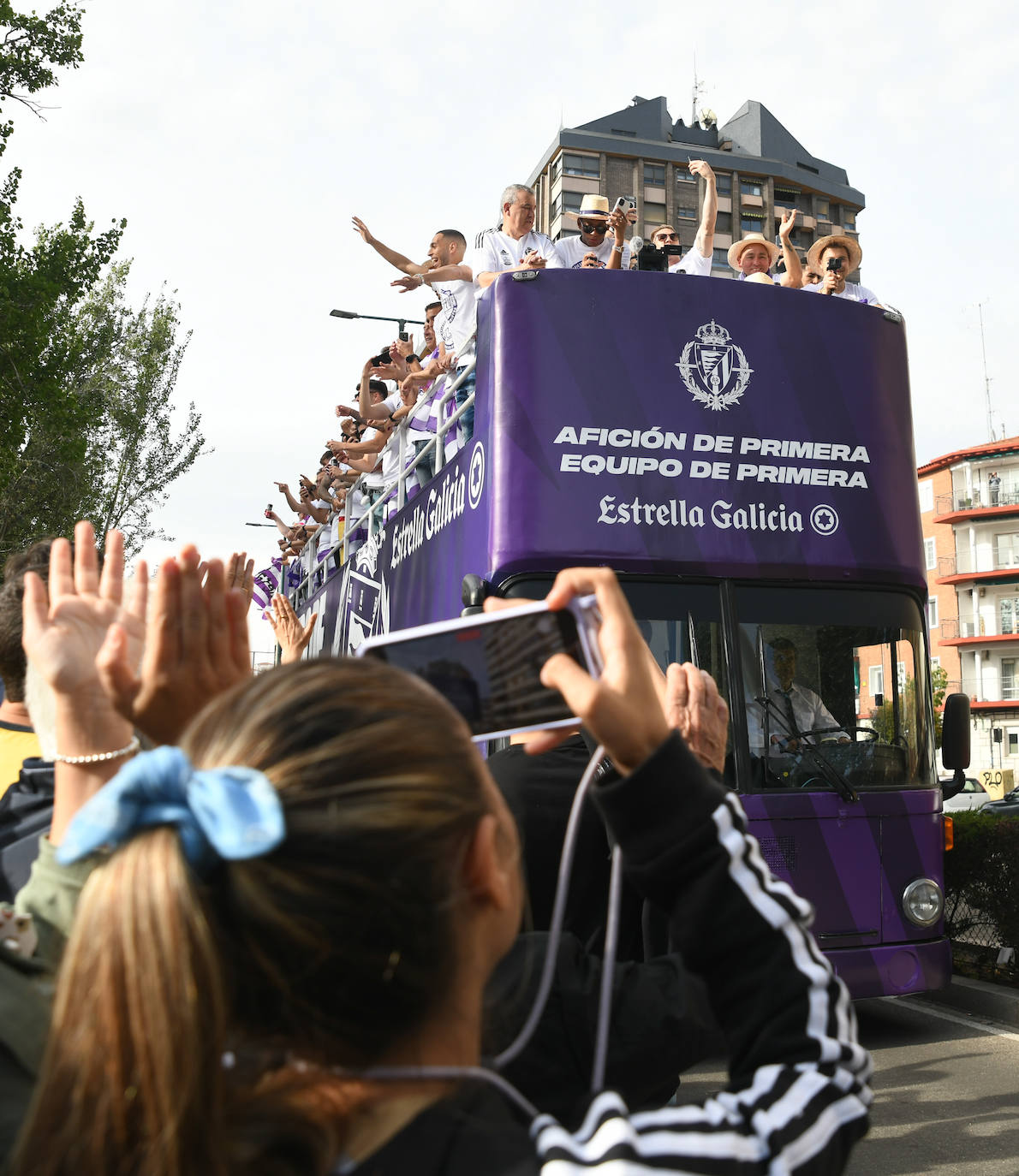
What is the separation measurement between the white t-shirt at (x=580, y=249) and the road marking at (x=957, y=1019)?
559 centimetres

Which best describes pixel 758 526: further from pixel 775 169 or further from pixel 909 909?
pixel 775 169

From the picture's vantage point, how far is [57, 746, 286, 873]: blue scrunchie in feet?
3.37

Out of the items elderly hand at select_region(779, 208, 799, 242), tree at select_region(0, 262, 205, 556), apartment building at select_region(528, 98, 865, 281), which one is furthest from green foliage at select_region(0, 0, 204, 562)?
apartment building at select_region(528, 98, 865, 281)

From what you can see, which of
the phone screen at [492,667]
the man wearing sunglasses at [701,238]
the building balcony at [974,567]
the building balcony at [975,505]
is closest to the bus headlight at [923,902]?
the man wearing sunglasses at [701,238]

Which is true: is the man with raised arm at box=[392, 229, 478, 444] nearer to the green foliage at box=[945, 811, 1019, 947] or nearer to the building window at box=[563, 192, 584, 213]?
the green foliage at box=[945, 811, 1019, 947]

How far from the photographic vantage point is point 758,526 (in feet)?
18.4

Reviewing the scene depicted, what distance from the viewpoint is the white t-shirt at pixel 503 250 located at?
25.7 ft

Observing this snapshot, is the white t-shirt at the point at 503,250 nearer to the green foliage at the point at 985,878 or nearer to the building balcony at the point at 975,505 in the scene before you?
the green foliage at the point at 985,878

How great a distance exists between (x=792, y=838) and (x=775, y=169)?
79.1 meters

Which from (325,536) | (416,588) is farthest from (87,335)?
(416,588)

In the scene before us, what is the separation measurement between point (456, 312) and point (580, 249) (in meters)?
1.06

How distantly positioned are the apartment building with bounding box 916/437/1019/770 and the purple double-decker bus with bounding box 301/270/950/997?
60.7 metres

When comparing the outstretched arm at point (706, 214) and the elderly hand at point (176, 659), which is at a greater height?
the outstretched arm at point (706, 214)

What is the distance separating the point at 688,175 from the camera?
76125mm
